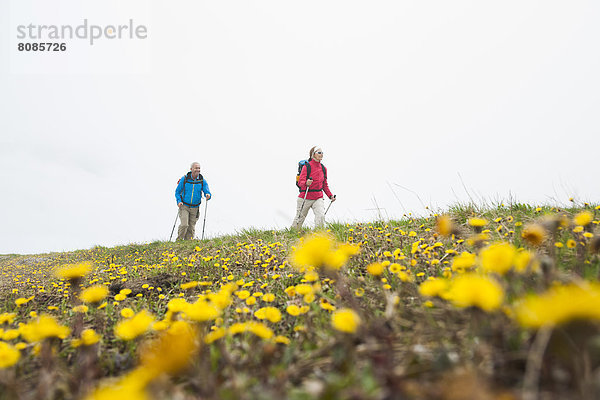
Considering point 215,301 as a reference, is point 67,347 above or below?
below

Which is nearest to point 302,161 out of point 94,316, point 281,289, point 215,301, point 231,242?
point 231,242

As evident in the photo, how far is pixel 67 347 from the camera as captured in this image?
71.6 inches

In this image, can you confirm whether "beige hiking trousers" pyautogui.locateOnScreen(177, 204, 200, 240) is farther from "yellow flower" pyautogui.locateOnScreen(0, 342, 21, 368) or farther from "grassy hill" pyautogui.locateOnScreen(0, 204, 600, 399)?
"yellow flower" pyautogui.locateOnScreen(0, 342, 21, 368)

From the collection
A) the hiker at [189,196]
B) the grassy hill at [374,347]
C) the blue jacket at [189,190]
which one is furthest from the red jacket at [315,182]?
the grassy hill at [374,347]

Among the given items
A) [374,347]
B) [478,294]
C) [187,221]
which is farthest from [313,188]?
[478,294]

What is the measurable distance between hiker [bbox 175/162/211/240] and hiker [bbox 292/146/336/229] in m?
4.12

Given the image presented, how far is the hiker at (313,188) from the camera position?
9.33 metres

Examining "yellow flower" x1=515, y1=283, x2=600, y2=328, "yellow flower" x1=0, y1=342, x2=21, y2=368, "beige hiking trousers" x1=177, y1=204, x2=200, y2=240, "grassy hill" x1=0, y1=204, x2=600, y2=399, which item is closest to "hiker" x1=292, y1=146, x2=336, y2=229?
"beige hiking trousers" x1=177, y1=204, x2=200, y2=240

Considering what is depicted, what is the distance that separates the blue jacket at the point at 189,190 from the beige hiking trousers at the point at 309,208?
14.2 ft

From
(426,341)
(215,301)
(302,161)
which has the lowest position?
(426,341)

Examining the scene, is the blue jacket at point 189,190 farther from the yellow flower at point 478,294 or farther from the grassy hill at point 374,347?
the yellow flower at point 478,294

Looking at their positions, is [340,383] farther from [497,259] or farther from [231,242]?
[231,242]

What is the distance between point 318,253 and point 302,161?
8.80 meters

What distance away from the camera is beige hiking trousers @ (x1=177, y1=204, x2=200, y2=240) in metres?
11.4
